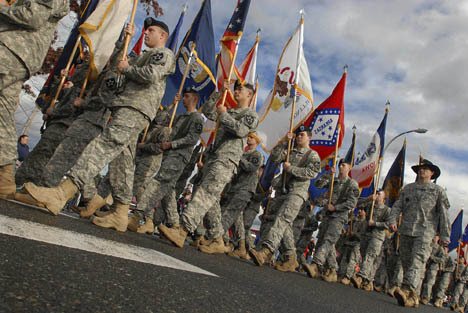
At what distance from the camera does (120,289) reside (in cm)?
169

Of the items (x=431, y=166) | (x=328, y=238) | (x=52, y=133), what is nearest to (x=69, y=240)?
(x=52, y=133)

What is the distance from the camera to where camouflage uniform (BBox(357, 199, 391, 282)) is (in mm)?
9125

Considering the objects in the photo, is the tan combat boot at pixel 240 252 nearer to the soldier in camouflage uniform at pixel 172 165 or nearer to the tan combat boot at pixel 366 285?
the soldier in camouflage uniform at pixel 172 165

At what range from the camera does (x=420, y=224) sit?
21.5ft

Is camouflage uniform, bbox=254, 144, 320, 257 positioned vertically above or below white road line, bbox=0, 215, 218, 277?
above

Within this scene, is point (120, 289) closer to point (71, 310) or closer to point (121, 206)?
point (71, 310)

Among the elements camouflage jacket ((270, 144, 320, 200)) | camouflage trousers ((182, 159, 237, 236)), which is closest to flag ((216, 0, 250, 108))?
camouflage jacket ((270, 144, 320, 200))

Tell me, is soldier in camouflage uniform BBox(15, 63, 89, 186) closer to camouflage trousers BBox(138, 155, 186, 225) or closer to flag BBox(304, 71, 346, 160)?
camouflage trousers BBox(138, 155, 186, 225)

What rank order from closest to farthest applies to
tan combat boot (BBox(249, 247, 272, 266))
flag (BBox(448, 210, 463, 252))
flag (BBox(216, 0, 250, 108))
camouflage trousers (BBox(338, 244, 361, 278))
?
1. tan combat boot (BBox(249, 247, 272, 266))
2. flag (BBox(216, 0, 250, 108))
3. camouflage trousers (BBox(338, 244, 361, 278))
4. flag (BBox(448, 210, 463, 252))

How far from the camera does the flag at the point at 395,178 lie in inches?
472

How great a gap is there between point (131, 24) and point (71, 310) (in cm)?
378

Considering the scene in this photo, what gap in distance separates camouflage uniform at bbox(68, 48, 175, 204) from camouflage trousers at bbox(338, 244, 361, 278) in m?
6.42

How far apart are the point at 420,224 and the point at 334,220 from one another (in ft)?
5.53

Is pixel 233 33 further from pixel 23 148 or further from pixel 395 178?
pixel 395 178
